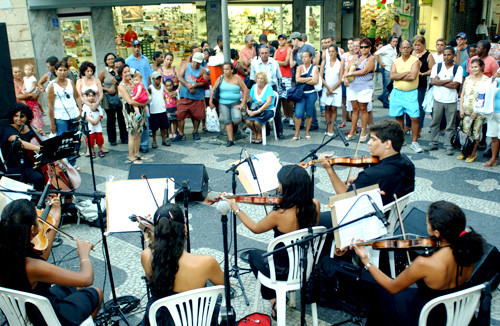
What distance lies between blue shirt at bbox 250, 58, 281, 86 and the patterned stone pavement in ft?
3.84

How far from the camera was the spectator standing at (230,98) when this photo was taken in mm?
9047

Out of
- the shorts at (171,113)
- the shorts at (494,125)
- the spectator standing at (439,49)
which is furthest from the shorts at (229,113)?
the shorts at (494,125)

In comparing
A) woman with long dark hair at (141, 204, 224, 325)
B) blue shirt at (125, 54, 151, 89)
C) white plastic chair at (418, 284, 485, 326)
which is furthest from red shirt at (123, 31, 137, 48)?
white plastic chair at (418, 284, 485, 326)

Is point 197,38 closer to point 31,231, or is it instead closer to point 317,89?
point 317,89

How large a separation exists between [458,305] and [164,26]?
13.1m

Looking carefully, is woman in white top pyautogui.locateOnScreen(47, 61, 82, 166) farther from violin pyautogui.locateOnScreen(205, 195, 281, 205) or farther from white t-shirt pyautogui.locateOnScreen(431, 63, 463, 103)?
white t-shirt pyautogui.locateOnScreen(431, 63, 463, 103)

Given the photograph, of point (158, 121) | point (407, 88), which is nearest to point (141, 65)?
point (158, 121)

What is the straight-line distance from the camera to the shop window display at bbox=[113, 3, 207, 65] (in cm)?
1365

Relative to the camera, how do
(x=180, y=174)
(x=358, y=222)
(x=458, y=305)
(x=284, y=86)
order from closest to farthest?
(x=458, y=305) → (x=358, y=222) → (x=180, y=174) → (x=284, y=86)

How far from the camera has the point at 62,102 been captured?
8086mm

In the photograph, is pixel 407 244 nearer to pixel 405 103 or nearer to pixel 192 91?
pixel 405 103

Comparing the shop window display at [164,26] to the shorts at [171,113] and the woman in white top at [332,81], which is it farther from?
the woman in white top at [332,81]

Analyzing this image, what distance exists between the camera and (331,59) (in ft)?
30.6

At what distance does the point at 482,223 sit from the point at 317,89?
4472 millimetres
